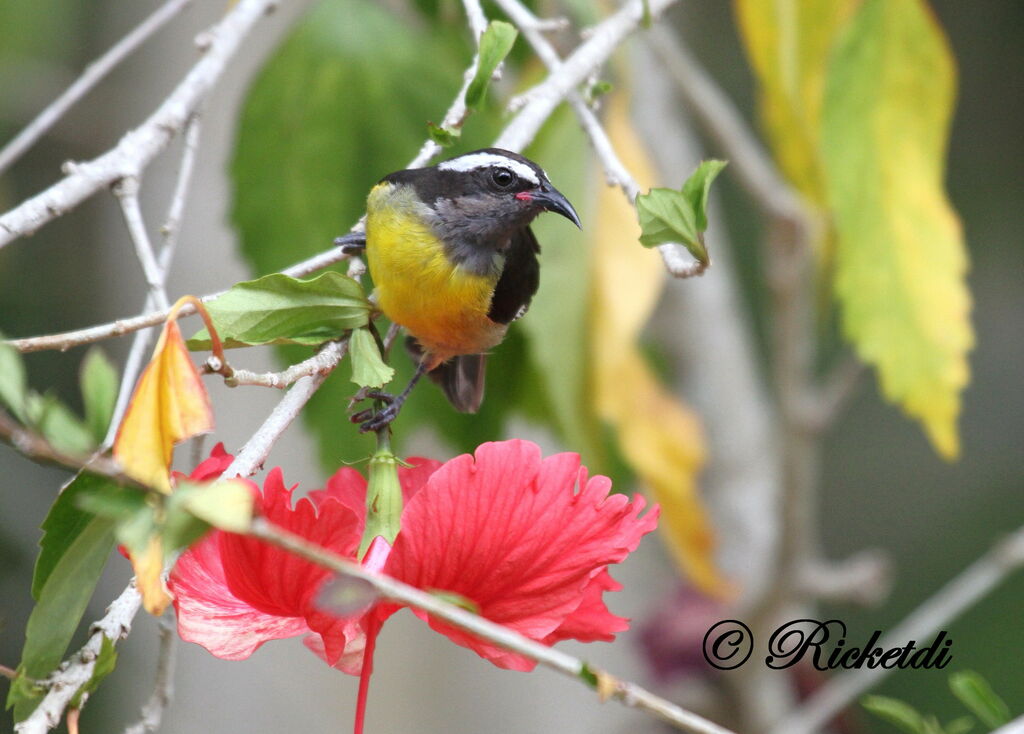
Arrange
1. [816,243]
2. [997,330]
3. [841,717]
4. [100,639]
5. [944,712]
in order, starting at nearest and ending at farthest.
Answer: [100,639]
[816,243]
[841,717]
[944,712]
[997,330]

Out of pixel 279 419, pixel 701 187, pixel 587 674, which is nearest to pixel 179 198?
pixel 279 419

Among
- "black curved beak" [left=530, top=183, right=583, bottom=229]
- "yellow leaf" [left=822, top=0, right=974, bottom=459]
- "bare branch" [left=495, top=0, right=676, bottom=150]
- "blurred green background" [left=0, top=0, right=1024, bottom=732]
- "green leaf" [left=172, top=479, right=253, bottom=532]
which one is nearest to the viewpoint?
"green leaf" [left=172, top=479, right=253, bottom=532]

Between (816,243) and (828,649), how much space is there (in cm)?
137

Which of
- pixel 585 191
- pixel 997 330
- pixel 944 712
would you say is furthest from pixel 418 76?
pixel 997 330

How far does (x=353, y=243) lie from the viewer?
82 cm

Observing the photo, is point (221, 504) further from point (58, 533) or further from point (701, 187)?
point (701, 187)

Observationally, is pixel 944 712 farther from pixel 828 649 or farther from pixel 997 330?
pixel 997 330

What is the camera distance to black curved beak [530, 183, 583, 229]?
0.84 meters

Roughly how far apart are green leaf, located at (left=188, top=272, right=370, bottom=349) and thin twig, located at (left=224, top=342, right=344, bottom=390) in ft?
0.04

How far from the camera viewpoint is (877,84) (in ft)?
3.20

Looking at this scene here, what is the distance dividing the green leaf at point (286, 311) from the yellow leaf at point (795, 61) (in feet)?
1.75

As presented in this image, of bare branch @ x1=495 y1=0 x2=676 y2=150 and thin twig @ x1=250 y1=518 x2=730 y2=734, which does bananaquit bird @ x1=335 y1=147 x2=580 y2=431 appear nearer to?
bare branch @ x1=495 y1=0 x2=676 y2=150

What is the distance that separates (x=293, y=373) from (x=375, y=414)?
0.15 feet

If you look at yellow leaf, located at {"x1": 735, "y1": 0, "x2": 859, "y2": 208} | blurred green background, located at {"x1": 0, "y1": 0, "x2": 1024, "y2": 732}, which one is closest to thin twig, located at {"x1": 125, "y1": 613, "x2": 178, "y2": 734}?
blurred green background, located at {"x1": 0, "y1": 0, "x2": 1024, "y2": 732}
